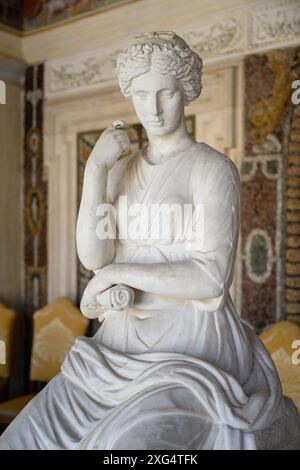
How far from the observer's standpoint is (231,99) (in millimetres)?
3631

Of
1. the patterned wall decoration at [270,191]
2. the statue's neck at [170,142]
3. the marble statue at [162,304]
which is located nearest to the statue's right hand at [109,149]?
the marble statue at [162,304]

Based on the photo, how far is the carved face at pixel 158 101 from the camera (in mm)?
1728

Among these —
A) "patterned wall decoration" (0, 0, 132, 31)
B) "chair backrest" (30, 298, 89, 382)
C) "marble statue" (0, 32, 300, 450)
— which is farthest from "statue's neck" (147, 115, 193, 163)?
"patterned wall decoration" (0, 0, 132, 31)

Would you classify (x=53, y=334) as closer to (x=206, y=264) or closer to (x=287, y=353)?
(x=287, y=353)

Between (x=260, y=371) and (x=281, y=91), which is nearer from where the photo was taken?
(x=260, y=371)

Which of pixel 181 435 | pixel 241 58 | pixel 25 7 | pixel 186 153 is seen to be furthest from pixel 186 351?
pixel 25 7

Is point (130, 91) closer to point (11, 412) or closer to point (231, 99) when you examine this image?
point (231, 99)

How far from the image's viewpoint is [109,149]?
175 cm

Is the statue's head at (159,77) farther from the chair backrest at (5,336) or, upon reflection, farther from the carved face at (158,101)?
the chair backrest at (5,336)

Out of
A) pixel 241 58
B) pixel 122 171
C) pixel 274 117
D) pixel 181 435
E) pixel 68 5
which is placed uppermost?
pixel 68 5

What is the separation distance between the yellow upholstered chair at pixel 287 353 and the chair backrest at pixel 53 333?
1.37m

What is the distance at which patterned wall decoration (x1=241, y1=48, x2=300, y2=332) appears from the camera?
3.43m

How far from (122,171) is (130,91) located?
0.82ft

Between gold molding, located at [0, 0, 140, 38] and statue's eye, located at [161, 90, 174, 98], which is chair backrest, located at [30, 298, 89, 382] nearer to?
gold molding, located at [0, 0, 140, 38]
